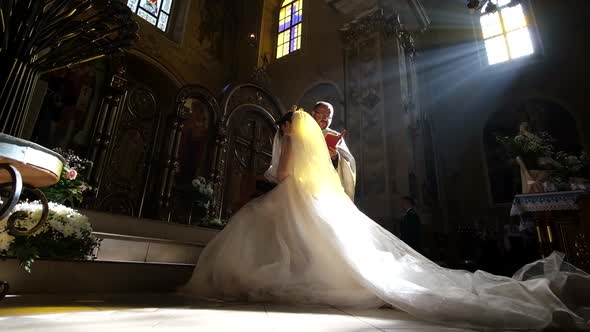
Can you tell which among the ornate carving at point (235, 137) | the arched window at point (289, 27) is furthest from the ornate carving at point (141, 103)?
the arched window at point (289, 27)

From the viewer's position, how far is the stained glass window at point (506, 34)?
9445 millimetres

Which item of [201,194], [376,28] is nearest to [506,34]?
[376,28]

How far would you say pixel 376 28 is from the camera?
25.0ft

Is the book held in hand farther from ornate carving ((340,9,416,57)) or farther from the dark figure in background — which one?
ornate carving ((340,9,416,57))

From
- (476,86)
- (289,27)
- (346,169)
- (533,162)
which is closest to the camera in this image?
(346,169)

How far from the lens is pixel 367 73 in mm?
7547

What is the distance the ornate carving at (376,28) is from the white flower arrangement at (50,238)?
7.72 metres

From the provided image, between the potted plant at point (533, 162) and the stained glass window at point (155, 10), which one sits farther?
the stained glass window at point (155, 10)

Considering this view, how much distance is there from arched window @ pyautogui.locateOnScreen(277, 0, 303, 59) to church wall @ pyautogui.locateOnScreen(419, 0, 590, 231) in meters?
4.56

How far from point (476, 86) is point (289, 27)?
22.6 feet

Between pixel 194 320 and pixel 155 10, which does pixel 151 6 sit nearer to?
pixel 155 10

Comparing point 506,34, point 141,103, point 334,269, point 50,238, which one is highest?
point 506,34

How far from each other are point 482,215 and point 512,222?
0.85 metres

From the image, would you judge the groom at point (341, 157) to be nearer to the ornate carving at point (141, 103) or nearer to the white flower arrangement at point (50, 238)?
the white flower arrangement at point (50, 238)
